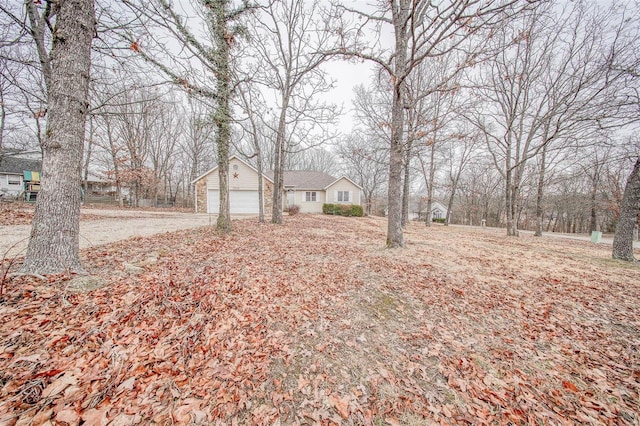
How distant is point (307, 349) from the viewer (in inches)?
106

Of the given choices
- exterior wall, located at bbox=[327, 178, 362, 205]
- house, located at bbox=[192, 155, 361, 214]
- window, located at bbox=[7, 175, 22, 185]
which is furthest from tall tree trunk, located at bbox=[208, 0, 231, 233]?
window, located at bbox=[7, 175, 22, 185]

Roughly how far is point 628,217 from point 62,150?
12984 mm

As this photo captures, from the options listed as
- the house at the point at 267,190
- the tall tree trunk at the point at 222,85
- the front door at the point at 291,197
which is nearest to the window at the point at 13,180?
the house at the point at 267,190

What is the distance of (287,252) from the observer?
19.9 ft

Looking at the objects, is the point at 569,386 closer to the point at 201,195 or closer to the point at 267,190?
the point at 267,190

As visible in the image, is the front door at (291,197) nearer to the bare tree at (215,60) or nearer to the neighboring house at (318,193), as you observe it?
the neighboring house at (318,193)

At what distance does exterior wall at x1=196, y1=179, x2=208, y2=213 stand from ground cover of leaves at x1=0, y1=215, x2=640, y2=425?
48.8ft

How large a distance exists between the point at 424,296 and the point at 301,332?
2323 millimetres

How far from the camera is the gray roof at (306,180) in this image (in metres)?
24.7

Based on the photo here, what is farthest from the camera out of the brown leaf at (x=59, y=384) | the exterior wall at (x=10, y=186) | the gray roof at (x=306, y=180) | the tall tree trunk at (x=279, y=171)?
the gray roof at (x=306, y=180)

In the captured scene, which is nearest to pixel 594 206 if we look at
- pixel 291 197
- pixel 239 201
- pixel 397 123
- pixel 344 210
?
pixel 344 210

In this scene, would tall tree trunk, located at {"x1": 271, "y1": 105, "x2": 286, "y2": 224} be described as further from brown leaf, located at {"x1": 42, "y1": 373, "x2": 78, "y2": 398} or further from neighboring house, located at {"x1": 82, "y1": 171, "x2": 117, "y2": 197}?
neighboring house, located at {"x1": 82, "y1": 171, "x2": 117, "y2": 197}

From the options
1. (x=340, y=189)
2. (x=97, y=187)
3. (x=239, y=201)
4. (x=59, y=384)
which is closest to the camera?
(x=59, y=384)

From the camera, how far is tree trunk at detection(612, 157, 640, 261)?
20.3ft
